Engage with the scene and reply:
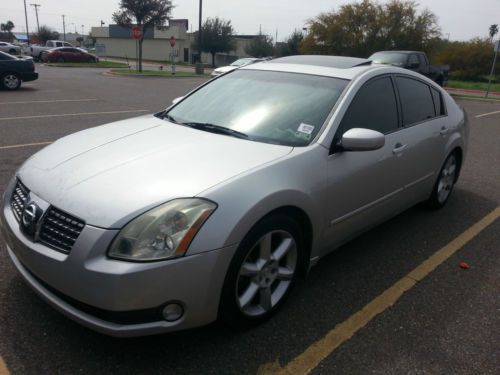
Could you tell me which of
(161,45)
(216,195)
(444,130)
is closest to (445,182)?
(444,130)

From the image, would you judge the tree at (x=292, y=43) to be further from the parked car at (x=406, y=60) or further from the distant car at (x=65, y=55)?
the parked car at (x=406, y=60)

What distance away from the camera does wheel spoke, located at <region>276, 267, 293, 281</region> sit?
2.67 meters

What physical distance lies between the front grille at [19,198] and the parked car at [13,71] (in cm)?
1359

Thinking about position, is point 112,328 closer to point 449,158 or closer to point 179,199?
point 179,199

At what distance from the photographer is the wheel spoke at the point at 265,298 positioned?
258 cm

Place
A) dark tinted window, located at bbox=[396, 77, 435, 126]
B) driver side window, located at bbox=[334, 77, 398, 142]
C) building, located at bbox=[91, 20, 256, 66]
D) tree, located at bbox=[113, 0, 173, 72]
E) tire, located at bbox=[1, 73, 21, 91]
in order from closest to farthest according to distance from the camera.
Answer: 1. driver side window, located at bbox=[334, 77, 398, 142]
2. dark tinted window, located at bbox=[396, 77, 435, 126]
3. tire, located at bbox=[1, 73, 21, 91]
4. tree, located at bbox=[113, 0, 173, 72]
5. building, located at bbox=[91, 20, 256, 66]

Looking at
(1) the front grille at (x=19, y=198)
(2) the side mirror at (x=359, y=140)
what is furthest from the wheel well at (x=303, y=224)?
(1) the front grille at (x=19, y=198)

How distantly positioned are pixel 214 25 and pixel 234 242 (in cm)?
5616

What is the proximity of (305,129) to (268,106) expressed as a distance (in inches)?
15.6

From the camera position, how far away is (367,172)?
3.16m

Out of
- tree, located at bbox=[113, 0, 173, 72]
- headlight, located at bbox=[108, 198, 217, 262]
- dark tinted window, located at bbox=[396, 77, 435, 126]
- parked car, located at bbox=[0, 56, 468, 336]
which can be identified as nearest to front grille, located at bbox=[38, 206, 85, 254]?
parked car, located at bbox=[0, 56, 468, 336]

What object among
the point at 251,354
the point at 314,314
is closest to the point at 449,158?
the point at 314,314

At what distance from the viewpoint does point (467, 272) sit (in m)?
3.46

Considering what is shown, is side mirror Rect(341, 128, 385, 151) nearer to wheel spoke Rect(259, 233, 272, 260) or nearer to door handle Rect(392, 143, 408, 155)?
door handle Rect(392, 143, 408, 155)
